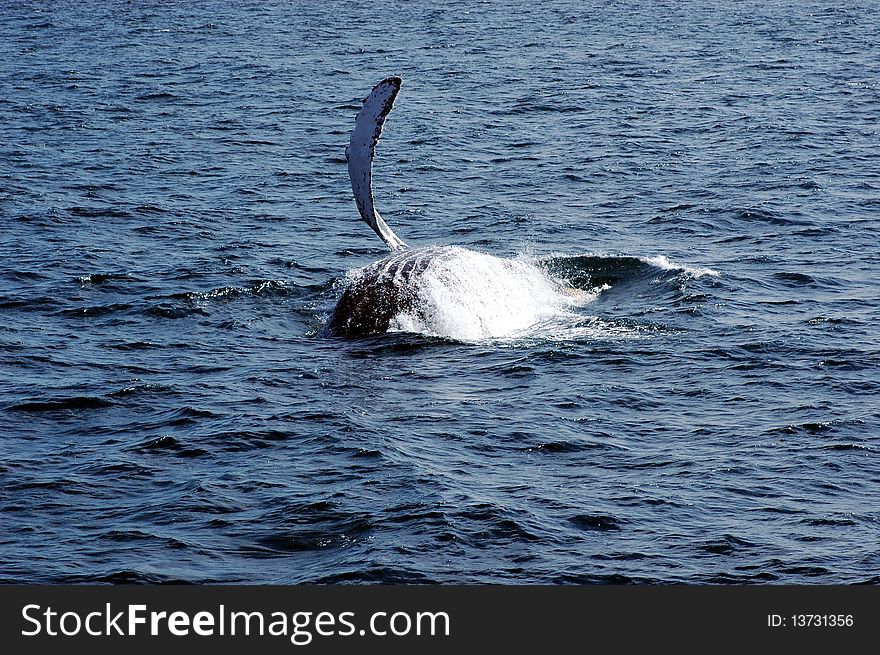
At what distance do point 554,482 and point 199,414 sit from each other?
4844mm

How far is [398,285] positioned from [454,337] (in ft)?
3.84

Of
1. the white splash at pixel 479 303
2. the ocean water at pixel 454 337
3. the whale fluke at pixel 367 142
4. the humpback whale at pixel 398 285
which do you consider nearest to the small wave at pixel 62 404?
the ocean water at pixel 454 337

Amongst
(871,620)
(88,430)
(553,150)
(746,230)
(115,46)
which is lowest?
(871,620)

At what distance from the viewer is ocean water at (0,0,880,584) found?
1340 centimetres

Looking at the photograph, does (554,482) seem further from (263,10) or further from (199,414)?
(263,10)

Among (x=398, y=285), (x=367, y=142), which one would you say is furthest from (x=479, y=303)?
(x=367, y=142)

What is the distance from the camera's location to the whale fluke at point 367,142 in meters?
19.8

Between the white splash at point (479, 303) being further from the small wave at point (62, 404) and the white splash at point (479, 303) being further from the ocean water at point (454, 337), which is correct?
the small wave at point (62, 404)

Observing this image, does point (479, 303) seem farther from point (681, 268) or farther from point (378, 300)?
point (681, 268)

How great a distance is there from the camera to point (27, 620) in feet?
33.9

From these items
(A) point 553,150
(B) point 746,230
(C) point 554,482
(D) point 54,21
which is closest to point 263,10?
(D) point 54,21

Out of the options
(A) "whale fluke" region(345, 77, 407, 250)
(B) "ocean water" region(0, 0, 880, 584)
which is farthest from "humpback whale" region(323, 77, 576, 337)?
(B) "ocean water" region(0, 0, 880, 584)

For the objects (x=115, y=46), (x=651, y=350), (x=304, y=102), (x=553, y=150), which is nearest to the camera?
A: (x=651, y=350)

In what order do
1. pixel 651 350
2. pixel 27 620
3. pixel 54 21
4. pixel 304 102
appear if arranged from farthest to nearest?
pixel 54 21 → pixel 304 102 → pixel 651 350 → pixel 27 620
